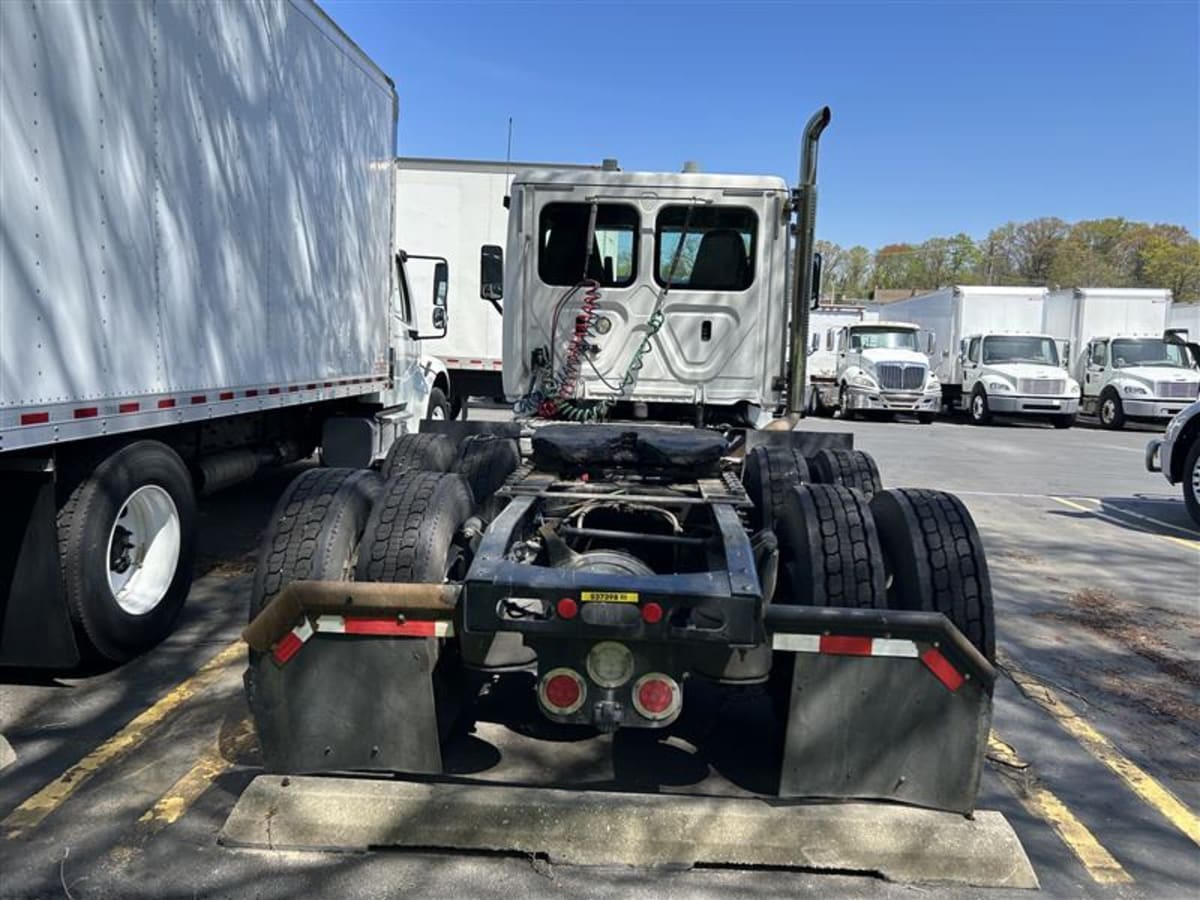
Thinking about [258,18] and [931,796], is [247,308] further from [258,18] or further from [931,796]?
[931,796]

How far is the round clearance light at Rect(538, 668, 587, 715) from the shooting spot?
117 inches

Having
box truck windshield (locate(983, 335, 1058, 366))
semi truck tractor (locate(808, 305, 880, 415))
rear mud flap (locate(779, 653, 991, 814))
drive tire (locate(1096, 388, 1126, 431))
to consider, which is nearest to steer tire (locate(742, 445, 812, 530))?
rear mud flap (locate(779, 653, 991, 814))

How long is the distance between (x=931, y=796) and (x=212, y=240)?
449 centimetres

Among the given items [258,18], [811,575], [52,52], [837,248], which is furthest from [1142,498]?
[837,248]

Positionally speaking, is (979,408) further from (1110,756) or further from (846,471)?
(1110,756)

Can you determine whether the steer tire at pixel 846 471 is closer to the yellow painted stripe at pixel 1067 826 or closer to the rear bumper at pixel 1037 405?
the yellow painted stripe at pixel 1067 826

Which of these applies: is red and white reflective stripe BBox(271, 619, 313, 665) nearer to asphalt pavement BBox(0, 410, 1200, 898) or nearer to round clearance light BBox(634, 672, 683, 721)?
asphalt pavement BBox(0, 410, 1200, 898)

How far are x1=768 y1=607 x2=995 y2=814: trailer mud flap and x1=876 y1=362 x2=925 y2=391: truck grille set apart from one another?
65.8 ft

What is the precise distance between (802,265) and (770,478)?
2.06 m

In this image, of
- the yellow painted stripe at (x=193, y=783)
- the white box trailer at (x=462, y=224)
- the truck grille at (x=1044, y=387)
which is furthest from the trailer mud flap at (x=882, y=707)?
the truck grille at (x=1044, y=387)

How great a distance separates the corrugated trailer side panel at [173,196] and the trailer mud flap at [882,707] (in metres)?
3.12

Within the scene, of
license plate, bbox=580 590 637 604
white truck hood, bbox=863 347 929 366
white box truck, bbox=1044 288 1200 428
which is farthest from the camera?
white truck hood, bbox=863 347 929 366

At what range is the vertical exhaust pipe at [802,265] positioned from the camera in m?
6.32

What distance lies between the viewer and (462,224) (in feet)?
44.2
